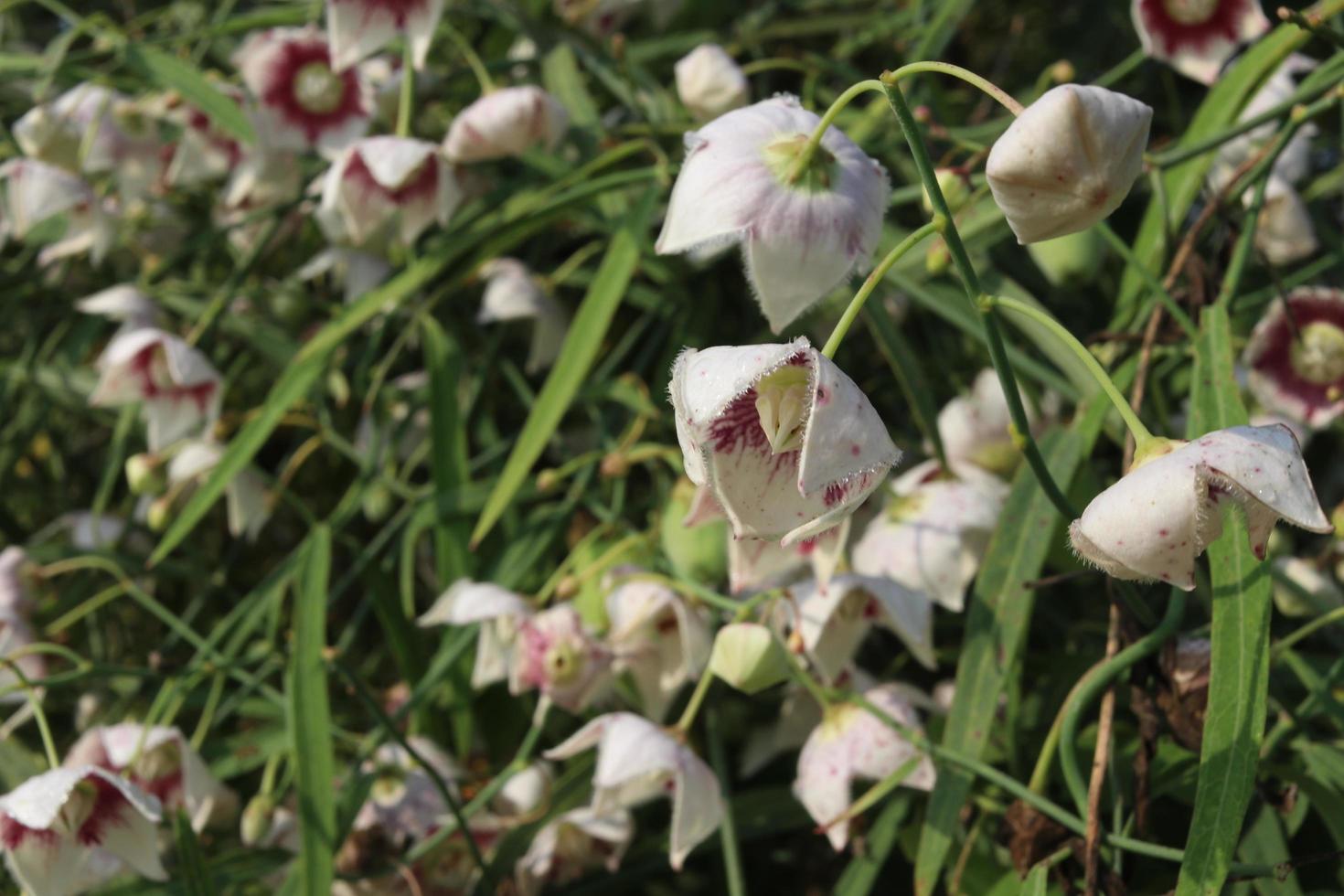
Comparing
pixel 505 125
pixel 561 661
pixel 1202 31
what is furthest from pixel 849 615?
pixel 1202 31

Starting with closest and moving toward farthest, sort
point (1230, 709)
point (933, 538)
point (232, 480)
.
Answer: point (1230, 709) < point (933, 538) < point (232, 480)

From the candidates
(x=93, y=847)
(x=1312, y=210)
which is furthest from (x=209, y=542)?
(x=1312, y=210)

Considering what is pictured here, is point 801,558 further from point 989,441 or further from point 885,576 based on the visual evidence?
point 989,441

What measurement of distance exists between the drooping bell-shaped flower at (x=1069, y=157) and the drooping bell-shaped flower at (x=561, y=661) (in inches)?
21.2

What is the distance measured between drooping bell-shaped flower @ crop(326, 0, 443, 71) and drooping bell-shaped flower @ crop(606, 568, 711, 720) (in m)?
0.56

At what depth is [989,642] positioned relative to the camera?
873 millimetres

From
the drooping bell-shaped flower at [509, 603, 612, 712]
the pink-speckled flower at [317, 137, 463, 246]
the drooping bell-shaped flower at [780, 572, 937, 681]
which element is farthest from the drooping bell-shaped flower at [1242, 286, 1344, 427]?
the pink-speckled flower at [317, 137, 463, 246]

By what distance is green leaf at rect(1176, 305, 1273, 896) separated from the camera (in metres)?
0.65

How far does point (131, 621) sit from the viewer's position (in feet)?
5.03

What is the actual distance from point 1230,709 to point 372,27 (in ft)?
3.18

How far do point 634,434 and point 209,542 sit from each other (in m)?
0.64

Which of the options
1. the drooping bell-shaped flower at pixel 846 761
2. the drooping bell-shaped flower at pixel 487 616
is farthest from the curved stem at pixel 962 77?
the drooping bell-shaped flower at pixel 487 616

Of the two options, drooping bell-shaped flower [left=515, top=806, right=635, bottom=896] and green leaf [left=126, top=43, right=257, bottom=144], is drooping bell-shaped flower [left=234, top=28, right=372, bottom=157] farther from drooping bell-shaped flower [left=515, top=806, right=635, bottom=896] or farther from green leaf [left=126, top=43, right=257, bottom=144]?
drooping bell-shaped flower [left=515, top=806, right=635, bottom=896]

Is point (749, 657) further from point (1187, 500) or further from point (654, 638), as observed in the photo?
point (1187, 500)
